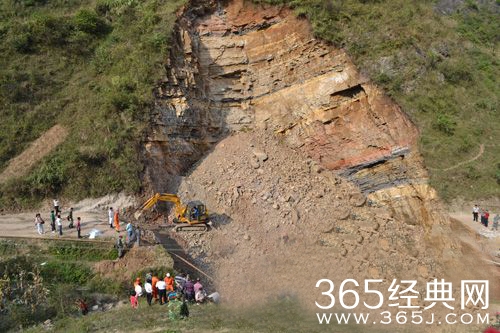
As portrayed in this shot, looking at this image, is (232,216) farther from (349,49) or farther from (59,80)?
(59,80)

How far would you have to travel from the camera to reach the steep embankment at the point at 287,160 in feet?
56.9

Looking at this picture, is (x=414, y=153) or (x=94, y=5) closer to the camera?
(x=414, y=153)

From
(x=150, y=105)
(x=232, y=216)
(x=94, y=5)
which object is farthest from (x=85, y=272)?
(x=94, y=5)

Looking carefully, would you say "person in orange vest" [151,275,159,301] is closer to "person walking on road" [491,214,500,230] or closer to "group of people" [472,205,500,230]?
"group of people" [472,205,500,230]

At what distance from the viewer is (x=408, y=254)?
17.3 m

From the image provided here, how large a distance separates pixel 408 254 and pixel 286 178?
6.36 meters

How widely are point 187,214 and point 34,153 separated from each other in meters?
7.66

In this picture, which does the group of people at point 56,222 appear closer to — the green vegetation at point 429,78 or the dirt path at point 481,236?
the green vegetation at point 429,78

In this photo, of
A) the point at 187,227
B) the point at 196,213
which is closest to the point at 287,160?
the point at 196,213

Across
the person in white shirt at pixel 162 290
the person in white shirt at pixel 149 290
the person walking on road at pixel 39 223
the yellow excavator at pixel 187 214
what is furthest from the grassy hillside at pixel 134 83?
the person in white shirt at pixel 162 290

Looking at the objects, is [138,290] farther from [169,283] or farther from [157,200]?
[157,200]

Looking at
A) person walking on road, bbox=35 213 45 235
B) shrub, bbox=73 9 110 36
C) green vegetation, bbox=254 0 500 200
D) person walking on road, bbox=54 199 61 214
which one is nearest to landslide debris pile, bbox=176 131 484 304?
green vegetation, bbox=254 0 500 200

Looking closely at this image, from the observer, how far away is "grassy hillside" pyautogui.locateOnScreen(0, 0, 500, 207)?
1989 centimetres

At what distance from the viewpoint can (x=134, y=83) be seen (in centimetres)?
2095
